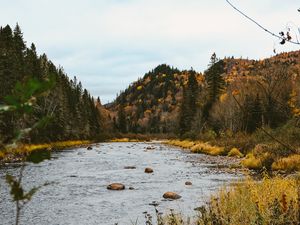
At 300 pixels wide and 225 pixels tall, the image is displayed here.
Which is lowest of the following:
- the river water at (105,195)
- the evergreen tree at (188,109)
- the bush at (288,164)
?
the river water at (105,195)

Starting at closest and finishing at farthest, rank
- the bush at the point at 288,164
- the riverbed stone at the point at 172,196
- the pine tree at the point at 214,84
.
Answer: the riverbed stone at the point at 172,196 < the bush at the point at 288,164 < the pine tree at the point at 214,84

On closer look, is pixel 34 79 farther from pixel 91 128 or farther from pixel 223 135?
pixel 91 128

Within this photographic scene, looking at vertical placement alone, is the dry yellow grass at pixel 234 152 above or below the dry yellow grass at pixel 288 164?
below

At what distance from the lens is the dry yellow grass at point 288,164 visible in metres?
21.6

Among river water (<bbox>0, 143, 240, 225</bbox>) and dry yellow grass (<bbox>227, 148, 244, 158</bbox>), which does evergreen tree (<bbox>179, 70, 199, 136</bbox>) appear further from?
river water (<bbox>0, 143, 240, 225</bbox>)

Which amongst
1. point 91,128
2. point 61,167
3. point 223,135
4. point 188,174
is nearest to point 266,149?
point 188,174

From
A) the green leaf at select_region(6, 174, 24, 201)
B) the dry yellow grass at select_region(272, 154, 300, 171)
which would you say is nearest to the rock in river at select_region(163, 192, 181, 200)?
the dry yellow grass at select_region(272, 154, 300, 171)

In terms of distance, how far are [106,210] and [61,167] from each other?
1483 centimetres

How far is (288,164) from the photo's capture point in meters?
22.0

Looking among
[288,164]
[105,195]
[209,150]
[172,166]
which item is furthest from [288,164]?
[209,150]

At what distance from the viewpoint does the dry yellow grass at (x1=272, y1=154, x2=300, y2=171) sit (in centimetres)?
2159

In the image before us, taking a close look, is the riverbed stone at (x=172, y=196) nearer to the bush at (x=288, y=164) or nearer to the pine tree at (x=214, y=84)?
the bush at (x=288, y=164)

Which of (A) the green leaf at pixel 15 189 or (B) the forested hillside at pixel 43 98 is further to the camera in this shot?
(B) the forested hillside at pixel 43 98

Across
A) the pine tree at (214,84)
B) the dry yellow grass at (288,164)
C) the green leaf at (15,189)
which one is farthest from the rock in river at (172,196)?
the pine tree at (214,84)
